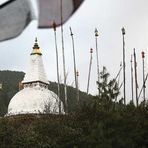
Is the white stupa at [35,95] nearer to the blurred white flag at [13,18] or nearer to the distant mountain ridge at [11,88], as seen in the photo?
the distant mountain ridge at [11,88]

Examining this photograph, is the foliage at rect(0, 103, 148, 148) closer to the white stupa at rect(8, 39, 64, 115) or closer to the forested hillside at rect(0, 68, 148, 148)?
the forested hillside at rect(0, 68, 148, 148)

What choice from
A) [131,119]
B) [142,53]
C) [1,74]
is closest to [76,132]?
[131,119]

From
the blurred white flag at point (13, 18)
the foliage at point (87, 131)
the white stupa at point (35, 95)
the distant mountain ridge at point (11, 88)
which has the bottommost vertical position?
the blurred white flag at point (13, 18)

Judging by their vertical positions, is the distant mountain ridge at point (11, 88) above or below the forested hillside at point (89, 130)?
above

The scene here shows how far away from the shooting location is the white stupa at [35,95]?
140 feet

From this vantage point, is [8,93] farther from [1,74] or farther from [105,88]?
[105,88]

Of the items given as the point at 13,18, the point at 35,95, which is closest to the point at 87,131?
the point at 35,95

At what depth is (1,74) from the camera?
10575 cm

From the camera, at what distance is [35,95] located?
44438mm

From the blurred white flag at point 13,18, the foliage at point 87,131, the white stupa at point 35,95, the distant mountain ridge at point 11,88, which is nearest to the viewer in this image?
the blurred white flag at point 13,18

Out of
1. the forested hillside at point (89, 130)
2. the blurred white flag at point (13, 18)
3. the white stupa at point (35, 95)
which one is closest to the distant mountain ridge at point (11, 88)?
the white stupa at point (35, 95)

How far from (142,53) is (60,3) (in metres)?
37.0

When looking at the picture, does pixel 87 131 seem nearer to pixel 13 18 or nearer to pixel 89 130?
pixel 89 130

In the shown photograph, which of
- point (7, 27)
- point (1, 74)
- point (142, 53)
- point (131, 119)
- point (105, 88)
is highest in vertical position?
point (1, 74)
